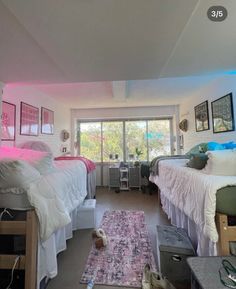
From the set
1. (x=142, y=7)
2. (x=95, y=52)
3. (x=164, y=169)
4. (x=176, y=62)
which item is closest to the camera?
(x=142, y=7)

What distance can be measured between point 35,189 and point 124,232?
1677 millimetres

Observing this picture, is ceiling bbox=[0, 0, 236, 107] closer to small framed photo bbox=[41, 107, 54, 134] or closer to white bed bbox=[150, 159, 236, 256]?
white bed bbox=[150, 159, 236, 256]

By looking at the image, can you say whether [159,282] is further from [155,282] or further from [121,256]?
[121,256]

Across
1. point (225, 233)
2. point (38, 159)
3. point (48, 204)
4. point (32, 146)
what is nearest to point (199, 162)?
point (225, 233)

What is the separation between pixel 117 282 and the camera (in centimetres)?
161

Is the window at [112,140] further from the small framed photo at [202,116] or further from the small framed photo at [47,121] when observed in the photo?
the small framed photo at [202,116]

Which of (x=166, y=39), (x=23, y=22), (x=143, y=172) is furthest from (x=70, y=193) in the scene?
(x=143, y=172)

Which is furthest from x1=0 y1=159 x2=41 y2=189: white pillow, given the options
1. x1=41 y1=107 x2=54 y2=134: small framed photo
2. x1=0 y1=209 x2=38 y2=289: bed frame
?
x1=41 y1=107 x2=54 y2=134: small framed photo

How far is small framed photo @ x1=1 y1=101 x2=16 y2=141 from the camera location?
2567 mm

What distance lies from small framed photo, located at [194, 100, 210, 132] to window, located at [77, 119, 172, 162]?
1726mm

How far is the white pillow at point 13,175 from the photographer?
1296 mm

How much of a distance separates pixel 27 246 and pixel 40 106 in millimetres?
2934

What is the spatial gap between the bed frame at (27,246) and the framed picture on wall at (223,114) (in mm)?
2873

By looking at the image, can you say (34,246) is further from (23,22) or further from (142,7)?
(142,7)
